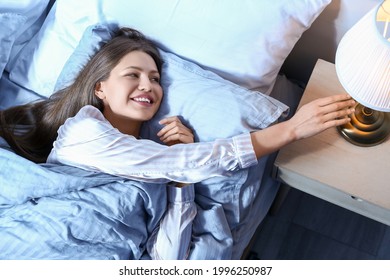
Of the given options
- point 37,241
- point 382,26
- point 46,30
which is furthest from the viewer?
point 46,30

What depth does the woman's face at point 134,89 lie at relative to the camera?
3.49 ft

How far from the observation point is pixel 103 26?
1.18 meters

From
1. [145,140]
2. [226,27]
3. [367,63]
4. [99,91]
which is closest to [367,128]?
[367,63]

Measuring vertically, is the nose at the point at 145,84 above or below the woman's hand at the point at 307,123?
below

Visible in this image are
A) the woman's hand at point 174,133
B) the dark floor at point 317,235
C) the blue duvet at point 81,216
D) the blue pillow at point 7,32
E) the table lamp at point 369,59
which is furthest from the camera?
the dark floor at point 317,235

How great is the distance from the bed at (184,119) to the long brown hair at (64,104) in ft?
0.13

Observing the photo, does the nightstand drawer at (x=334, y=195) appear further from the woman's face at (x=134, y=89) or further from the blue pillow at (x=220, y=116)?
the woman's face at (x=134, y=89)

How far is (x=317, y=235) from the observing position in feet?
4.82

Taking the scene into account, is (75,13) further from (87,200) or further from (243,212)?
(243,212)

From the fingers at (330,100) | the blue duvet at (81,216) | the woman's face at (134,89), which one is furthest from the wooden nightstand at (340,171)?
the woman's face at (134,89)

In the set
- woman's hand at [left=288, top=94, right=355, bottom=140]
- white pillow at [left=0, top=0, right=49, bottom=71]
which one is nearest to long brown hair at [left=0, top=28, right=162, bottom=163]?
white pillow at [left=0, top=0, right=49, bottom=71]

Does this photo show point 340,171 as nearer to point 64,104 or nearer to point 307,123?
point 307,123

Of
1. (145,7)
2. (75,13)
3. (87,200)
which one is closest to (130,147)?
(87,200)

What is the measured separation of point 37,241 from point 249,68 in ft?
2.18
